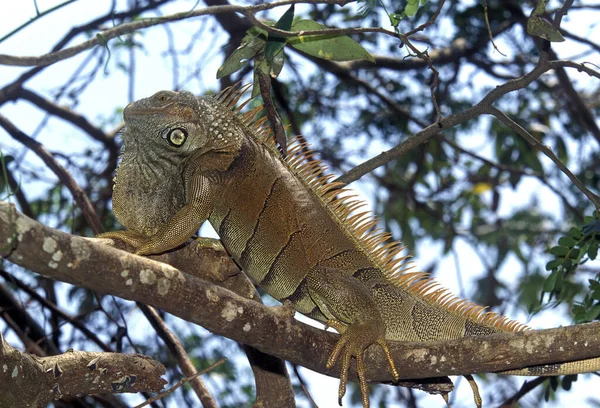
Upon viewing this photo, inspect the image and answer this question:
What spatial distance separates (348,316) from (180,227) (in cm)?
93

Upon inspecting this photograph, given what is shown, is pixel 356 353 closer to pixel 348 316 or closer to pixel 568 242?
pixel 348 316

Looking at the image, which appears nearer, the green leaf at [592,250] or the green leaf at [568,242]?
the green leaf at [592,250]

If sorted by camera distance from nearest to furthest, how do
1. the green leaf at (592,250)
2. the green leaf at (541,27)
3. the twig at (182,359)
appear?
the green leaf at (541,27) < the green leaf at (592,250) < the twig at (182,359)

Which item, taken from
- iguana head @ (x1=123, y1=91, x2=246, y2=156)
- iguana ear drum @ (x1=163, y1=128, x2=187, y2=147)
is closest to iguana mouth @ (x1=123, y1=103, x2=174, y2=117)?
iguana head @ (x1=123, y1=91, x2=246, y2=156)

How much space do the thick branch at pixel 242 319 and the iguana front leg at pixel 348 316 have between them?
5 centimetres

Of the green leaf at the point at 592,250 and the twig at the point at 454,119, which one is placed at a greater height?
the twig at the point at 454,119

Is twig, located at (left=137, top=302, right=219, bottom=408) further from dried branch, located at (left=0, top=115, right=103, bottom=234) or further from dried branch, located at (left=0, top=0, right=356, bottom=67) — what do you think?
dried branch, located at (left=0, top=0, right=356, bottom=67)

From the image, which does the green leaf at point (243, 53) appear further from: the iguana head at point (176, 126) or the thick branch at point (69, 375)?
the thick branch at point (69, 375)

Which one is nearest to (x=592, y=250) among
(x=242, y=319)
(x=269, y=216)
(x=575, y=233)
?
(x=575, y=233)

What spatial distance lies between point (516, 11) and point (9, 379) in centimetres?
508

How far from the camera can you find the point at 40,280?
551cm

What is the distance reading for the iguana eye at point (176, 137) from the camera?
3.84 m

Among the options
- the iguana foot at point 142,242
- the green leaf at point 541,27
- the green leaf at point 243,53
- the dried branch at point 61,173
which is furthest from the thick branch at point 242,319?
the dried branch at point 61,173

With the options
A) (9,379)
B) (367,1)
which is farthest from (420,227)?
(9,379)
